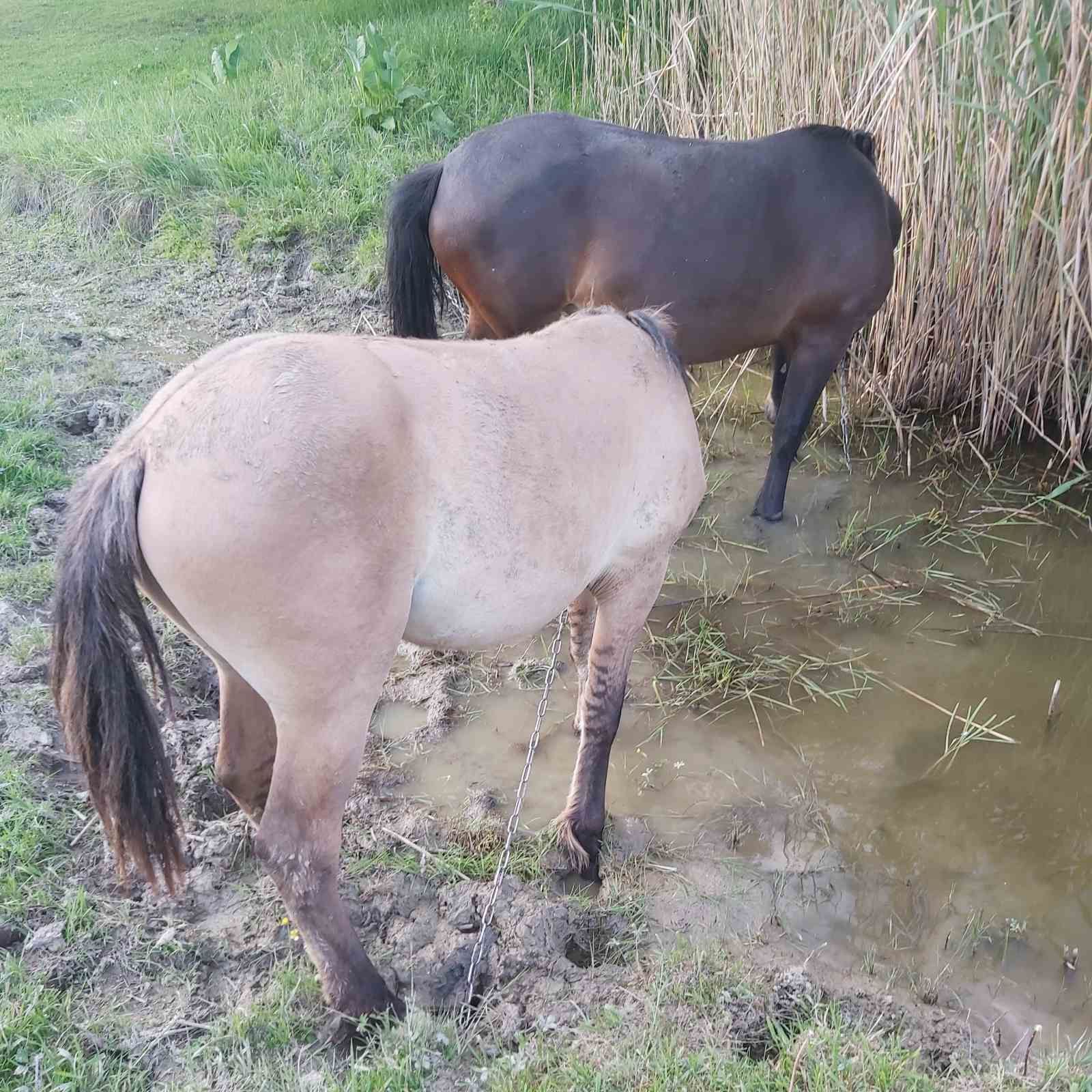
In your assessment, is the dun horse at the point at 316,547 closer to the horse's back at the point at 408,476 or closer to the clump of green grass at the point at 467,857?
the horse's back at the point at 408,476

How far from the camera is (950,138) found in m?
3.97

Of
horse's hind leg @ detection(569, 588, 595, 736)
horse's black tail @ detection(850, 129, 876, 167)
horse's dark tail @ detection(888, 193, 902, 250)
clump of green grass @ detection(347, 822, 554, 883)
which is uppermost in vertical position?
horse's black tail @ detection(850, 129, 876, 167)

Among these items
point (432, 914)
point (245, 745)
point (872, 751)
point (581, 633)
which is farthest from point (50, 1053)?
point (872, 751)

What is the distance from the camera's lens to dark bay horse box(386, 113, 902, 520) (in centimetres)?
360

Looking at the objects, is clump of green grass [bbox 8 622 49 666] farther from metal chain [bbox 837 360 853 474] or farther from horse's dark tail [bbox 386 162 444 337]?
metal chain [bbox 837 360 853 474]

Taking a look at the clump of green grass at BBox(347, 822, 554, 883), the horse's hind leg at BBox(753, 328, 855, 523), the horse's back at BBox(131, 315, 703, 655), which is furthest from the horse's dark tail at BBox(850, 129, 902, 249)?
the clump of green grass at BBox(347, 822, 554, 883)

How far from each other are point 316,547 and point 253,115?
5.94 metres

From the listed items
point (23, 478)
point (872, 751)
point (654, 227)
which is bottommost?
point (872, 751)

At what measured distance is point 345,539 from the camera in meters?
1.64

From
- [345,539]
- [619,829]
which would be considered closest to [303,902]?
[345,539]

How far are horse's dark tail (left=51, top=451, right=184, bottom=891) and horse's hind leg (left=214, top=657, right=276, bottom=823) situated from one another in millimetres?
223

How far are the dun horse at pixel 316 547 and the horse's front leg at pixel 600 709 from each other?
0.97ft

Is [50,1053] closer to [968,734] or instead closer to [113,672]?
[113,672]

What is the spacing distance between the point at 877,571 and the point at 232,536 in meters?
2.93
